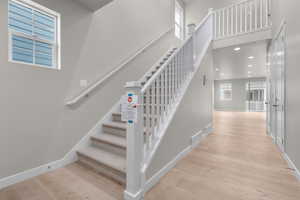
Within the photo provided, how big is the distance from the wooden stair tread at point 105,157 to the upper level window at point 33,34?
1.45m

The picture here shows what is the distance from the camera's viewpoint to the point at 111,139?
2.41 m

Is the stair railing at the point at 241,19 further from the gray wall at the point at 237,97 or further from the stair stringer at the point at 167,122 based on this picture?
the gray wall at the point at 237,97

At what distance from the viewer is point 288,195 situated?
159 centimetres

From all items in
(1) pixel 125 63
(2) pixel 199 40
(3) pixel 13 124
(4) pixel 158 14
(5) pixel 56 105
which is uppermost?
(4) pixel 158 14

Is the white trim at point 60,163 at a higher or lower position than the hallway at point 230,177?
higher

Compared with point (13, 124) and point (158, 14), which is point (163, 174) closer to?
point (13, 124)

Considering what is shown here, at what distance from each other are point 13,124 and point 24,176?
2.35ft

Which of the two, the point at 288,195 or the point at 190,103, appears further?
the point at 190,103

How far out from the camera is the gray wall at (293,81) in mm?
1868

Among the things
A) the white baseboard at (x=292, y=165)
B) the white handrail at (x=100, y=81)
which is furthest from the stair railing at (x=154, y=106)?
the white baseboard at (x=292, y=165)

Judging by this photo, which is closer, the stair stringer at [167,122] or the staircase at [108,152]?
the stair stringer at [167,122]

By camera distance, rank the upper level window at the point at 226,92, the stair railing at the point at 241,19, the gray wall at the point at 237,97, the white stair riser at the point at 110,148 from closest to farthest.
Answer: the white stair riser at the point at 110,148 < the stair railing at the point at 241,19 < the gray wall at the point at 237,97 < the upper level window at the point at 226,92

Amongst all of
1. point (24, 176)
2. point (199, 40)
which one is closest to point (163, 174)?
point (24, 176)

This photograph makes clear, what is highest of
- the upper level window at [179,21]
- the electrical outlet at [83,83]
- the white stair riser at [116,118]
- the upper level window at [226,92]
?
the upper level window at [179,21]
